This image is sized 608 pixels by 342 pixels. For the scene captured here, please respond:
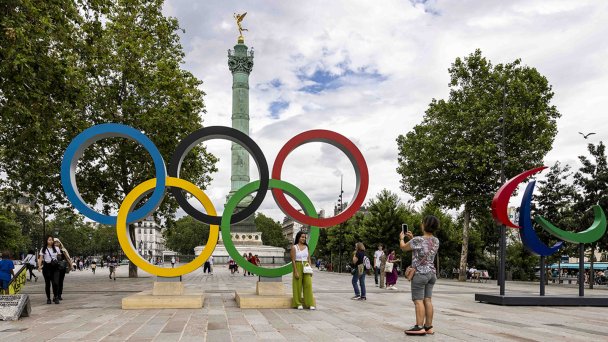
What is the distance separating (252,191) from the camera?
571 inches

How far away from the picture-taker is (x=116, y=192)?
32.5 metres

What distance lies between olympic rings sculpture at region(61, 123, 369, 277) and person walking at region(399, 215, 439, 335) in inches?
219

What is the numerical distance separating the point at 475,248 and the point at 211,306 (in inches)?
1691

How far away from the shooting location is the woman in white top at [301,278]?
1308 cm

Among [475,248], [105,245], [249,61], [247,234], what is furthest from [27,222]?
[475,248]

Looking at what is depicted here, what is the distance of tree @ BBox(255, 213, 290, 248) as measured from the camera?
129 metres

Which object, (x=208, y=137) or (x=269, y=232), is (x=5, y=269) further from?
(x=269, y=232)

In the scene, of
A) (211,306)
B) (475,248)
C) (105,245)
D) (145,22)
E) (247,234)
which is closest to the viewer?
(211,306)

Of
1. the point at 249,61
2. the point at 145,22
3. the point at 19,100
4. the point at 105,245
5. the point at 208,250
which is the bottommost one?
the point at 105,245

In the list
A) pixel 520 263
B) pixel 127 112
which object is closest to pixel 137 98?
pixel 127 112

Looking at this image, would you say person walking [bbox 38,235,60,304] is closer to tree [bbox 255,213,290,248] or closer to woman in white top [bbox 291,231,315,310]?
woman in white top [bbox 291,231,315,310]

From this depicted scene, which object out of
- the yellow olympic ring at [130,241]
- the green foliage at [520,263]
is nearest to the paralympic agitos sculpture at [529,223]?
the yellow olympic ring at [130,241]

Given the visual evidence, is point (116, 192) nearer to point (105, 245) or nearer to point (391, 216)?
point (391, 216)

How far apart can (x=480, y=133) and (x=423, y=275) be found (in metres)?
27.8
